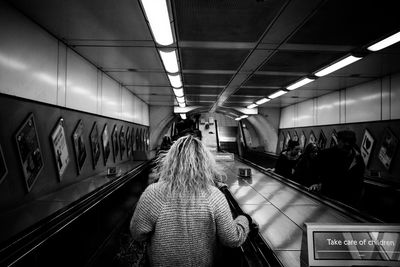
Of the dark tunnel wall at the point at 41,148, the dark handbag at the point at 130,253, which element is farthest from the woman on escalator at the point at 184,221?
the dark handbag at the point at 130,253

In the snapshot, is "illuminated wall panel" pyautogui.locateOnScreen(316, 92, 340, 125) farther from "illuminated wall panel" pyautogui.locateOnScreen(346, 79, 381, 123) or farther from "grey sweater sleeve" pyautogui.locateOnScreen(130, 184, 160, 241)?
"grey sweater sleeve" pyautogui.locateOnScreen(130, 184, 160, 241)

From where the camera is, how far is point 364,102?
314 inches

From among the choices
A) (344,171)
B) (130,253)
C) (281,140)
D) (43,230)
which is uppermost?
(281,140)

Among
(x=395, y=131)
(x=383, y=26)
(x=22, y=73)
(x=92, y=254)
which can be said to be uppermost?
(x=383, y=26)

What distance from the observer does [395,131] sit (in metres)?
6.66

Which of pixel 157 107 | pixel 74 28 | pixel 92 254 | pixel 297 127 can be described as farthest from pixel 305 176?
pixel 157 107

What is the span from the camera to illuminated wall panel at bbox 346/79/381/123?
292 inches

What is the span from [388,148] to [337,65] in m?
2.82

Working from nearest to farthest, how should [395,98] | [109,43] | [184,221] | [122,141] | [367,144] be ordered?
[184,221]
[109,43]
[395,98]
[367,144]
[122,141]

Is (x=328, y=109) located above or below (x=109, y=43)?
below

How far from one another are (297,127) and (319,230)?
12.7 meters

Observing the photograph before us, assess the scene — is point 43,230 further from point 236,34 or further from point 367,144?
point 367,144

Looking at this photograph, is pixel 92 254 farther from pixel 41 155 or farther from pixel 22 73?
pixel 22 73

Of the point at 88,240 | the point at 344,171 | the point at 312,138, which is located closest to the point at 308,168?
the point at 344,171
